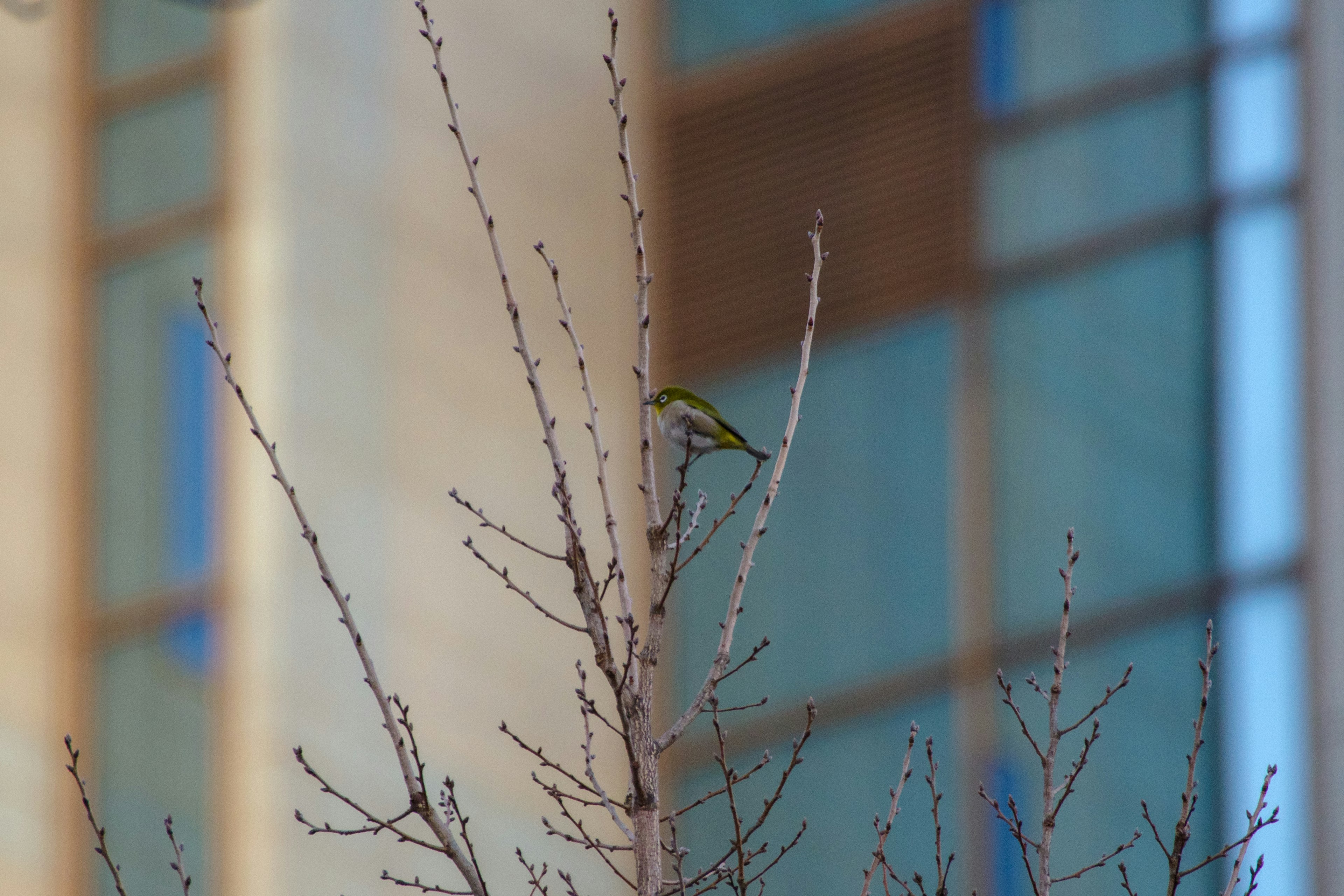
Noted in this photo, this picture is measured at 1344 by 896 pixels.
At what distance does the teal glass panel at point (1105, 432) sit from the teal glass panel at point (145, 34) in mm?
6635

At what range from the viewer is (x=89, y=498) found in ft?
43.8

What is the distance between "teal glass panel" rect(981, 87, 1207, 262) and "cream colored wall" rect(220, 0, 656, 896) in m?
3.38

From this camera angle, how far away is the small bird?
551 cm

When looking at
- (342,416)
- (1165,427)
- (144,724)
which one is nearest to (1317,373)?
(1165,427)

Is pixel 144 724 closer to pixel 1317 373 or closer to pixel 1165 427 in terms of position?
pixel 1165 427

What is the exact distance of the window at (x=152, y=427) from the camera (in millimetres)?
12875

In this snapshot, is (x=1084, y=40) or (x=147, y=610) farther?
(x=147, y=610)

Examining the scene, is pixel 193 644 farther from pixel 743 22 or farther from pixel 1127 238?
pixel 1127 238

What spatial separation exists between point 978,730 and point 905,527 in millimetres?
1683

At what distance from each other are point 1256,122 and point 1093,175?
122cm

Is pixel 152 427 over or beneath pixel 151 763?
over

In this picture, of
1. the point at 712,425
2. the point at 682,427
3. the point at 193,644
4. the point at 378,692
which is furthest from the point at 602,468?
the point at 193,644

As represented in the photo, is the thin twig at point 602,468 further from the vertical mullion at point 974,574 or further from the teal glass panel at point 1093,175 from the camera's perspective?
the teal glass panel at point 1093,175

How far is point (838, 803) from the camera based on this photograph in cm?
1329
